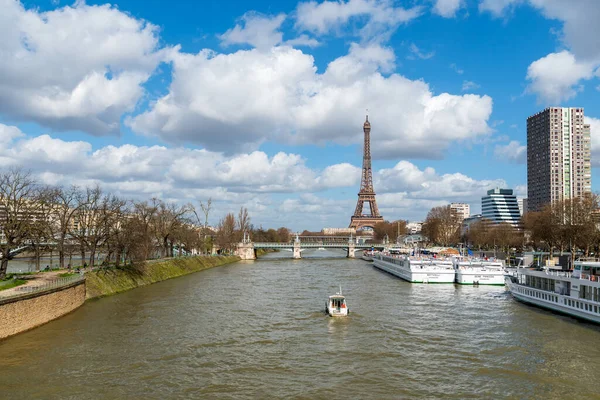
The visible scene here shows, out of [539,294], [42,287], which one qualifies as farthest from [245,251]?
[42,287]

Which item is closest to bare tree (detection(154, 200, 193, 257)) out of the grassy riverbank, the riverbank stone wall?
the grassy riverbank

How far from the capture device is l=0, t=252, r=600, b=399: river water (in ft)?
72.3

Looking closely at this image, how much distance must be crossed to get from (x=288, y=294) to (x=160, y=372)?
29.6 meters

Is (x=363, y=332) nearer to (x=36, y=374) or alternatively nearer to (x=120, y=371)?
(x=120, y=371)

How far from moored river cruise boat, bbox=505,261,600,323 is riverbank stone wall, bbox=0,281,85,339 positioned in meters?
39.7

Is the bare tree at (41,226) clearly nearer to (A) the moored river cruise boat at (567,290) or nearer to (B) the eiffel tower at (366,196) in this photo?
(A) the moored river cruise boat at (567,290)

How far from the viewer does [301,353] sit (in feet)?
91.6

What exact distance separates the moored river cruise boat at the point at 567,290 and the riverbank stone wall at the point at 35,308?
39.7 meters

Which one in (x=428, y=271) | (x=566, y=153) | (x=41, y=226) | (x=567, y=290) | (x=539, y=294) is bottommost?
(x=539, y=294)

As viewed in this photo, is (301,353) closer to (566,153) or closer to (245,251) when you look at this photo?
(245,251)

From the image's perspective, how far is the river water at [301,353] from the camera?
867 inches

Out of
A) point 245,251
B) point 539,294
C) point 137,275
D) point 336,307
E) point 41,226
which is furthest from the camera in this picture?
point 245,251

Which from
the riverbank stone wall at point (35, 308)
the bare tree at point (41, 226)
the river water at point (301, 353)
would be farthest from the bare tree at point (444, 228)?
the riverbank stone wall at point (35, 308)

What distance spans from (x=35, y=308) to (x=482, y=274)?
5175cm
